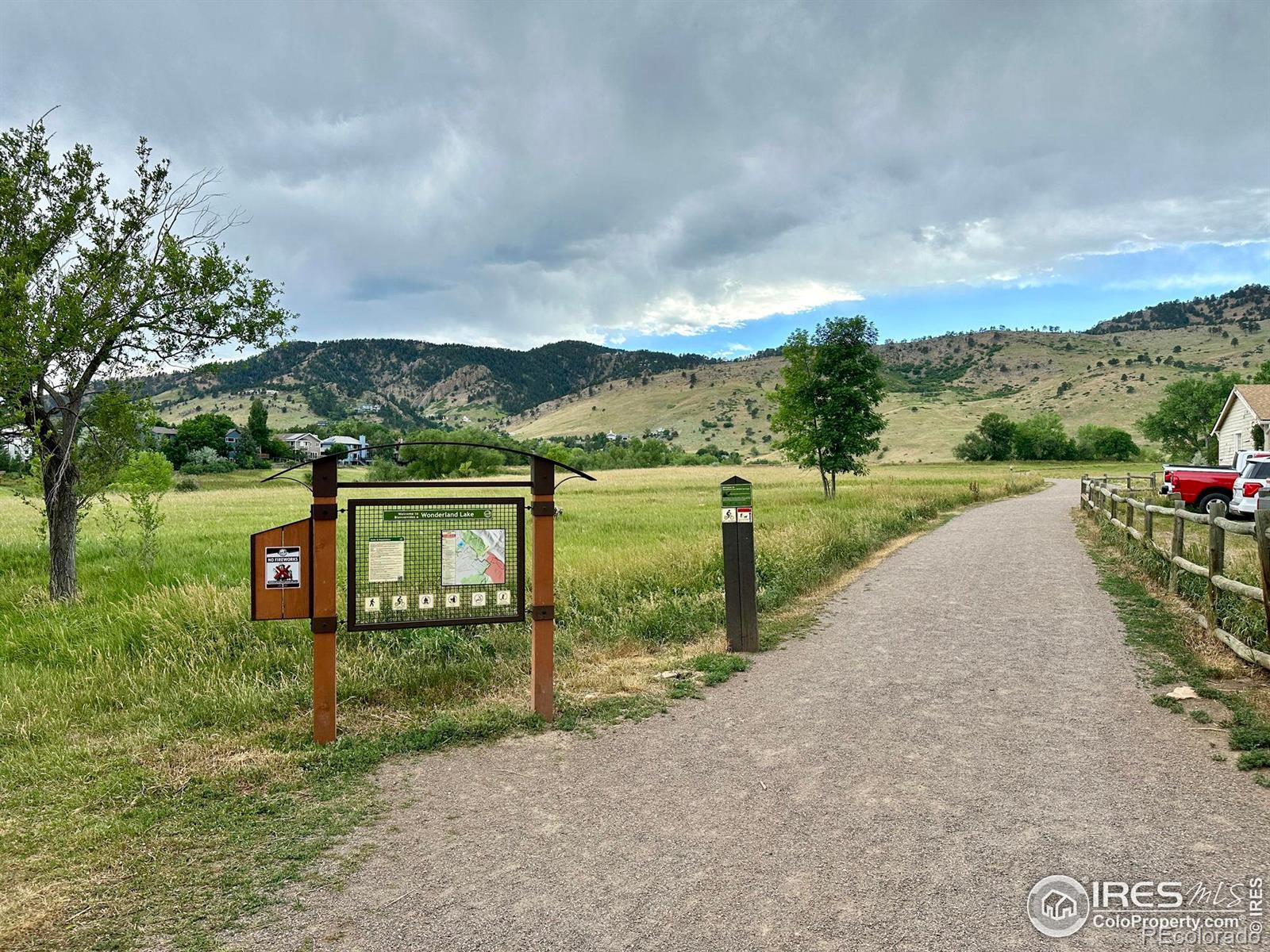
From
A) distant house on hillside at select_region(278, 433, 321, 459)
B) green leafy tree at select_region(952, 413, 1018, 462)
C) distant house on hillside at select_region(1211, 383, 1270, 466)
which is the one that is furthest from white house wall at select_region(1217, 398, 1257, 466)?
distant house on hillside at select_region(278, 433, 321, 459)

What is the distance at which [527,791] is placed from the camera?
4.77 metres

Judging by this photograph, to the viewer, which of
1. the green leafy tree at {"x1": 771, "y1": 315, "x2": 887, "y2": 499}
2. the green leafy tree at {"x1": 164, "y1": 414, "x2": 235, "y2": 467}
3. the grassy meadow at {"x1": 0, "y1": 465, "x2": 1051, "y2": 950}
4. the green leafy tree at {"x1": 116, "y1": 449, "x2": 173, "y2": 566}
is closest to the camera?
the grassy meadow at {"x1": 0, "y1": 465, "x2": 1051, "y2": 950}

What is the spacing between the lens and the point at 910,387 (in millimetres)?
158625

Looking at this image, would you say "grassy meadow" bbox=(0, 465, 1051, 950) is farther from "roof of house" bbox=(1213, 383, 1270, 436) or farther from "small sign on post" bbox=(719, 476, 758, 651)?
"roof of house" bbox=(1213, 383, 1270, 436)

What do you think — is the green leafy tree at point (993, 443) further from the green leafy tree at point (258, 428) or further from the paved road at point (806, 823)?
the paved road at point (806, 823)

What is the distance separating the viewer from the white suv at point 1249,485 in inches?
706

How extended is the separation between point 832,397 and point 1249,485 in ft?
55.8

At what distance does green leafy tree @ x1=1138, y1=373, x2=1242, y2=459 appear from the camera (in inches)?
2798

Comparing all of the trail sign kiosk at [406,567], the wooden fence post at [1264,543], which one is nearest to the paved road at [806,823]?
the trail sign kiosk at [406,567]

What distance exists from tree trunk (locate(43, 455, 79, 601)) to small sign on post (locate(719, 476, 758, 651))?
982 centimetres

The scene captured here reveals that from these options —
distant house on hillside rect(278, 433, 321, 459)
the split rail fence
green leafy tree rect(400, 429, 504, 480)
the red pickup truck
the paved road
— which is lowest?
the paved road

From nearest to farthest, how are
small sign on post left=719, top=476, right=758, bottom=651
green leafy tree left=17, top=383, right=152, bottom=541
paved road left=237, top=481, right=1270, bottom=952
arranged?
paved road left=237, top=481, right=1270, bottom=952, small sign on post left=719, top=476, right=758, bottom=651, green leafy tree left=17, top=383, right=152, bottom=541

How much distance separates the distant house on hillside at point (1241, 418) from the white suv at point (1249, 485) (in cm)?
2161

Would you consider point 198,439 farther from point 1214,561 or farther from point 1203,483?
point 1214,561
